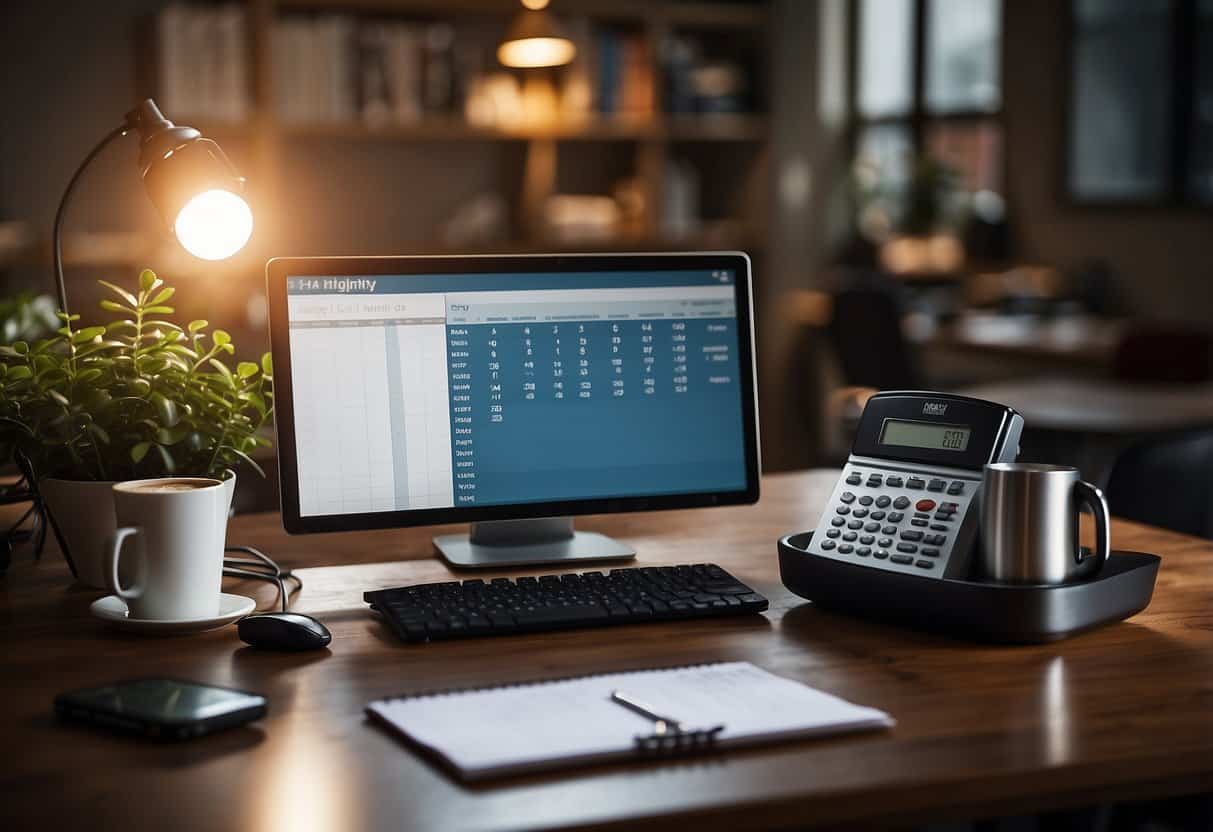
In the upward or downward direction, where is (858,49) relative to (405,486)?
upward

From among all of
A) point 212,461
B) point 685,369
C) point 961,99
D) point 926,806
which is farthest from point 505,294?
point 961,99

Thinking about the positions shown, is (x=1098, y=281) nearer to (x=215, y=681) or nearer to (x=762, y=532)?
(x=762, y=532)

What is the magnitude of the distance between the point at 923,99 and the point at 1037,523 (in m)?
5.38

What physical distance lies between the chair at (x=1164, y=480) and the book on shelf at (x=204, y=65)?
3527 mm

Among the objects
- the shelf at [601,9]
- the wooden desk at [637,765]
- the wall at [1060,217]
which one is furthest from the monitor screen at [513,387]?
the wall at [1060,217]

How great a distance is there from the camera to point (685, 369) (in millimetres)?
1610

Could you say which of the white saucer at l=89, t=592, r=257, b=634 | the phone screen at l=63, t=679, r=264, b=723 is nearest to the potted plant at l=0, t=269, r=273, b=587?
the white saucer at l=89, t=592, r=257, b=634

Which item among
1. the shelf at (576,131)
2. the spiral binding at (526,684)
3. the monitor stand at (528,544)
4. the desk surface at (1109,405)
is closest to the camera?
the spiral binding at (526,684)

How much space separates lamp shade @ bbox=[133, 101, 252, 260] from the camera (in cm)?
139

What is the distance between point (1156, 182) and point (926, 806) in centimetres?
484

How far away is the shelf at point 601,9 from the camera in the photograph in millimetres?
4734

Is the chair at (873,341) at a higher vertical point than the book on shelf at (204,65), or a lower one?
lower

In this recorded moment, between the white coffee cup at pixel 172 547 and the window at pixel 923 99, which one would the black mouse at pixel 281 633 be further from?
the window at pixel 923 99

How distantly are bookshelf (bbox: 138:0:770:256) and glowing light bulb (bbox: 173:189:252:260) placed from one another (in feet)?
10.7
